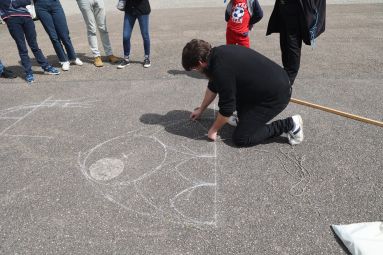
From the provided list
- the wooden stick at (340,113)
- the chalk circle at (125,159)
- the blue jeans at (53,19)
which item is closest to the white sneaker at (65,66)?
the blue jeans at (53,19)

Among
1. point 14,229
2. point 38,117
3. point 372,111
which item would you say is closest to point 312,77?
point 372,111

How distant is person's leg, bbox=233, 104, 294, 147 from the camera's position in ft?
9.50

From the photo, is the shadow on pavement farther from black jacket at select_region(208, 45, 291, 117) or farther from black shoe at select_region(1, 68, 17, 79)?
black shoe at select_region(1, 68, 17, 79)

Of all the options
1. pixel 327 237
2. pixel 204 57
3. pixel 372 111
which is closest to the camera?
pixel 327 237

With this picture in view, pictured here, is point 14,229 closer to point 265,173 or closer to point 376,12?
point 265,173

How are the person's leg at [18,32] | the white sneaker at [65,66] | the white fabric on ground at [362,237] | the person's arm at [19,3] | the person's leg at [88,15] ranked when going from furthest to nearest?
the white sneaker at [65,66] → the person's leg at [88,15] → the person's leg at [18,32] → the person's arm at [19,3] → the white fabric on ground at [362,237]

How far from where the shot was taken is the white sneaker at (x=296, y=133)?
116 inches

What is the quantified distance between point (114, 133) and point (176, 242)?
1.68 meters

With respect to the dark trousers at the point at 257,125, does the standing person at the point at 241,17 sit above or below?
above

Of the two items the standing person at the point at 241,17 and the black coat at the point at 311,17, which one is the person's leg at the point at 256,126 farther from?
the standing person at the point at 241,17

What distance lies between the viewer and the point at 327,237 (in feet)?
6.70

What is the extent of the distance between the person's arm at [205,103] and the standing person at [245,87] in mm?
20

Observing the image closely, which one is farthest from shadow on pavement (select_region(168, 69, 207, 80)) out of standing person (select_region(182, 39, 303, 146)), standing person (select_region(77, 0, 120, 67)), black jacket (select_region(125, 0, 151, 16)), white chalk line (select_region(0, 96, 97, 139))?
standing person (select_region(182, 39, 303, 146))

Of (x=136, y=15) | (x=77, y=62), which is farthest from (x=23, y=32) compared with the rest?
(x=136, y=15)
